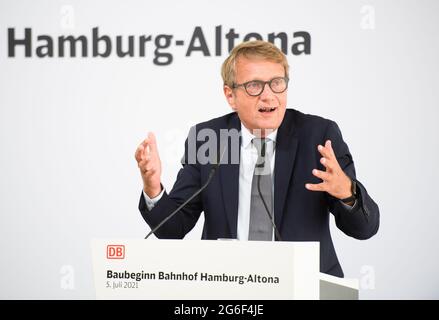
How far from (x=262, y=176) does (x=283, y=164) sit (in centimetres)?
10

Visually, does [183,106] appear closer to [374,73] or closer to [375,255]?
[374,73]

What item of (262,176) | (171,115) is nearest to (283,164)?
(262,176)

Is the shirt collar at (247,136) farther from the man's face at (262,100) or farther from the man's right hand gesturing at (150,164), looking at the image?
the man's right hand gesturing at (150,164)

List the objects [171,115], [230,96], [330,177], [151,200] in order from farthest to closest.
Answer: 1. [171,115]
2. [230,96]
3. [151,200]
4. [330,177]

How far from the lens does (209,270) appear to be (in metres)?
1.41

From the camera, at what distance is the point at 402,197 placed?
139 inches

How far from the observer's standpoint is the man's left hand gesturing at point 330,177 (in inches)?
71.1

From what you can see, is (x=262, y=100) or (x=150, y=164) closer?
(x=150, y=164)

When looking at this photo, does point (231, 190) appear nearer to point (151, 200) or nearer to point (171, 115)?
point (151, 200)

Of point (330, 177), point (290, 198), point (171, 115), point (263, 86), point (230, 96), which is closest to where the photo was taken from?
point (330, 177)

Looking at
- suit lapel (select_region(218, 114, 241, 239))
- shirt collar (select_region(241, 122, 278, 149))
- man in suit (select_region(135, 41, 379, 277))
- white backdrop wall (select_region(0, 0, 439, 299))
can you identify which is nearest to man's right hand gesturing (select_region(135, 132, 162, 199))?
man in suit (select_region(135, 41, 379, 277))

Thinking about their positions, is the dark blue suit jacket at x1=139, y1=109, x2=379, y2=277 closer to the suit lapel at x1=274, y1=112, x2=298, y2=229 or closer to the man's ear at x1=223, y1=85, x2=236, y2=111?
the suit lapel at x1=274, y1=112, x2=298, y2=229

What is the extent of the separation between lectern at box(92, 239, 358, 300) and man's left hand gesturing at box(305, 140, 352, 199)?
1.39ft

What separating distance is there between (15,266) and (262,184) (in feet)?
6.54
